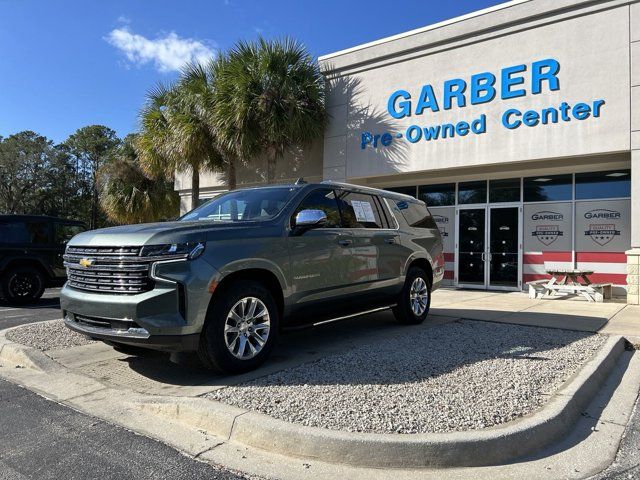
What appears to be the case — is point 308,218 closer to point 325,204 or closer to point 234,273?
point 325,204

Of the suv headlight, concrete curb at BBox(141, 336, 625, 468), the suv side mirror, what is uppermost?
the suv side mirror

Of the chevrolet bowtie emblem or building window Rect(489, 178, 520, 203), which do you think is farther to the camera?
building window Rect(489, 178, 520, 203)

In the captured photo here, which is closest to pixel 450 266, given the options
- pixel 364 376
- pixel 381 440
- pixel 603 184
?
pixel 603 184

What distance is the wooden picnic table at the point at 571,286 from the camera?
35.4ft

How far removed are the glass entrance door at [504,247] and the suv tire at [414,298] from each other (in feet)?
20.9

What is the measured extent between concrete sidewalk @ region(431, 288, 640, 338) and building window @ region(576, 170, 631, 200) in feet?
8.27

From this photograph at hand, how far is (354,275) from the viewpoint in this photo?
598 cm

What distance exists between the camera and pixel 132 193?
73.7 ft

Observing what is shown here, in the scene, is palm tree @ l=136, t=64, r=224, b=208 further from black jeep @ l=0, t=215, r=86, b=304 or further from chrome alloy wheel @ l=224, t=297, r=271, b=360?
chrome alloy wheel @ l=224, t=297, r=271, b=360

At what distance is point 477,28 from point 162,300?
36.5ft

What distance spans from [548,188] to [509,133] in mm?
1988

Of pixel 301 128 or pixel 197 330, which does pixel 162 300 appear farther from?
pixel 301 128

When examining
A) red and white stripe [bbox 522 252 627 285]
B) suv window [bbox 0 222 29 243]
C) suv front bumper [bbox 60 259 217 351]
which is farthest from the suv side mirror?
red and white stripe [bbox 522 252 627 285]

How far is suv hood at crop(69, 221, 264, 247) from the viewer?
14.2 ft
